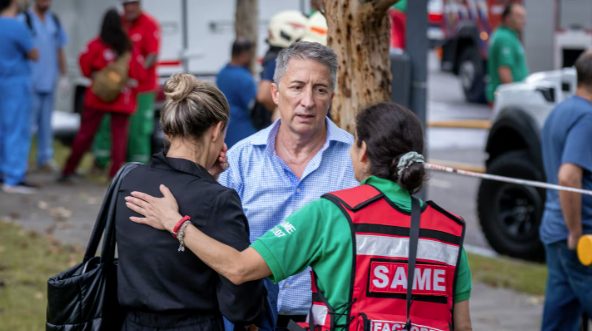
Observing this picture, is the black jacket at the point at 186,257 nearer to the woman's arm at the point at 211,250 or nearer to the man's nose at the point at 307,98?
the woman's arm at the point at 211,250

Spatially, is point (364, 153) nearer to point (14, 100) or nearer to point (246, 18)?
point (246, 18)

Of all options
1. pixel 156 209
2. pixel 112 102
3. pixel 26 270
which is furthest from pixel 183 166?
pixel 112 102

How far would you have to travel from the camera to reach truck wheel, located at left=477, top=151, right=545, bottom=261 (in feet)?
30.3

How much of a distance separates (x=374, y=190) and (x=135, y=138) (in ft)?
32.0

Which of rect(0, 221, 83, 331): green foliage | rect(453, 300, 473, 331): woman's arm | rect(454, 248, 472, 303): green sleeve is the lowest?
rect(0, 221, 83, 331): green foliage

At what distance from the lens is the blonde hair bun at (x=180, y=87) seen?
12.1 feet

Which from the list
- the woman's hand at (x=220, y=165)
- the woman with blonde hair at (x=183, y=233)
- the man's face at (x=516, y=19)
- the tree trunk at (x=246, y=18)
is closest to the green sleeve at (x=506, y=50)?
the man's face at (x=516, y=19)

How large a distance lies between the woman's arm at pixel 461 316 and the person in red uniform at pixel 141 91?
901 centimetres

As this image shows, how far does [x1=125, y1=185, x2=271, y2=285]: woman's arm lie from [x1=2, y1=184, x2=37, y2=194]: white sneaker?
27.2 feet

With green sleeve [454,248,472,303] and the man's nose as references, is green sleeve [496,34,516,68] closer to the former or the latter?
the man's nose

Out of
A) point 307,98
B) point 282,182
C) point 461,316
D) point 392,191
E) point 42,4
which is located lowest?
point 461,316

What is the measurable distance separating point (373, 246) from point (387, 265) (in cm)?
7

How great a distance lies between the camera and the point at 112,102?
1188 centimetres

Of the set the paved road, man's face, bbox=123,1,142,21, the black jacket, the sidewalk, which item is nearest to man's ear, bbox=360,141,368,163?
the black jacket
